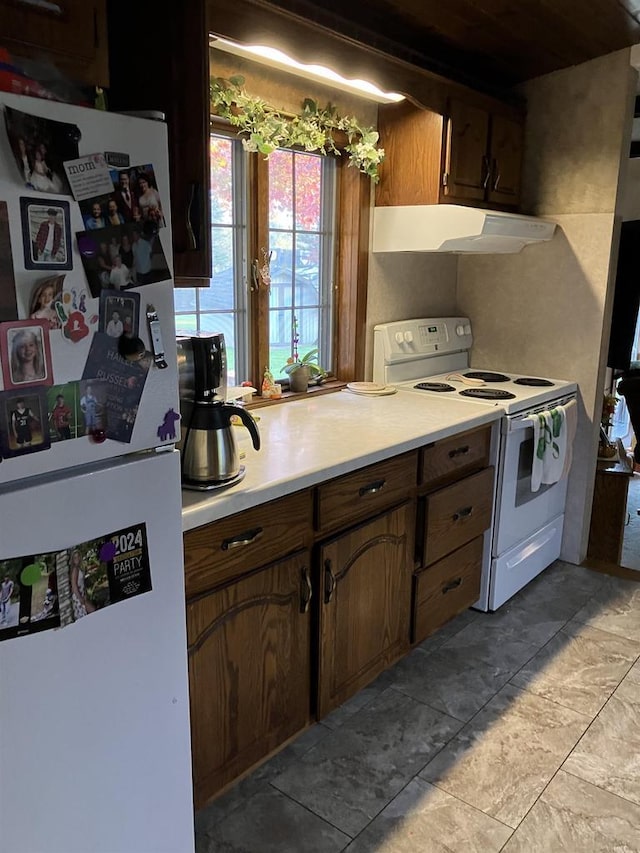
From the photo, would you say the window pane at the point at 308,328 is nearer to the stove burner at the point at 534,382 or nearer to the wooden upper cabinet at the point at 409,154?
the wooden upper cabinet at the point at 409,154

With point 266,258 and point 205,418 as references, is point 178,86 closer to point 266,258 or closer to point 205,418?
point 205,418

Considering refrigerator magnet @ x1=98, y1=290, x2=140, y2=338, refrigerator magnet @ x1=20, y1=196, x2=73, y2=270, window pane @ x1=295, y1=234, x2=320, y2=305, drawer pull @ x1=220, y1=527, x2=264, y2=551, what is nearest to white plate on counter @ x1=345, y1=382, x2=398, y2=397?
window pane @ x1=295, y1=234, x2=320, y2=305

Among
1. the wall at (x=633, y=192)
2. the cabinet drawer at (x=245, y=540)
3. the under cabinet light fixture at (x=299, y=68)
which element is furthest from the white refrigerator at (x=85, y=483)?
the wall at (x=633, y=192)

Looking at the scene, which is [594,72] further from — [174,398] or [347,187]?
[174,398]

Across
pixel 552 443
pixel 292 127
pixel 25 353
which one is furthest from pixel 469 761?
pixel 292 127

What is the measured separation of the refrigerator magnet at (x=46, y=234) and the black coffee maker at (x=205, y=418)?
0.61 m

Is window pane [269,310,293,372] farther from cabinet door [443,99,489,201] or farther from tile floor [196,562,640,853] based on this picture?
tile floor [196,562,640,853]

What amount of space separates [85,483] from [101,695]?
0.42 meters

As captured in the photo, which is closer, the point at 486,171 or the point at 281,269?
the point at 281,269

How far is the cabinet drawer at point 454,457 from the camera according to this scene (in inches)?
92.9

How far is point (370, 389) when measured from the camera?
2.89 m

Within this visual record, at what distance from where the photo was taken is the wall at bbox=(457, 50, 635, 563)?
3.05m

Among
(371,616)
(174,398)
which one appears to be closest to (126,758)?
(174,398)

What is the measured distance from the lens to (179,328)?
7.69 feet
